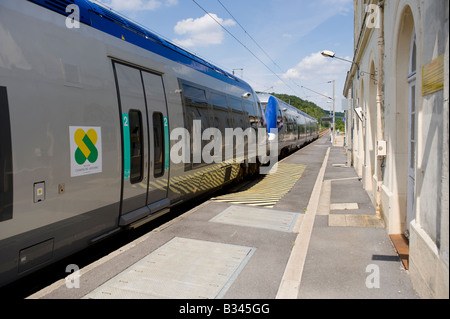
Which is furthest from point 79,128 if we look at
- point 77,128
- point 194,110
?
point 194,110

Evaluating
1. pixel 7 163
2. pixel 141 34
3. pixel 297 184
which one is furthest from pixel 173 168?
pixel 297 184

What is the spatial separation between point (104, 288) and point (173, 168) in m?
2.75

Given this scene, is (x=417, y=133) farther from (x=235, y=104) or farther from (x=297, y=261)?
(x=235, y=104)

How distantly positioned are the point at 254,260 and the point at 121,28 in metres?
3.93

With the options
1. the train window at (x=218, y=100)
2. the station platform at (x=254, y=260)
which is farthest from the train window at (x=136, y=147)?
the train window at (x=218, y=100)

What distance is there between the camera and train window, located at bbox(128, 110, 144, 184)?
5208mm

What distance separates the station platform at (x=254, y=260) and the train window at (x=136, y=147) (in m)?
1.13

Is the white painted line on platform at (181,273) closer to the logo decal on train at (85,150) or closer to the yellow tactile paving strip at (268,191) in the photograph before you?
the logo decal on train at (85,150)

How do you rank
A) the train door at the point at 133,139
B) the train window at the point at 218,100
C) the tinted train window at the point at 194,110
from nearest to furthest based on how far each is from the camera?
the train door at the point at 133,139 → the tinted train window at the point at 194,110 → the train window at the point at 218,100

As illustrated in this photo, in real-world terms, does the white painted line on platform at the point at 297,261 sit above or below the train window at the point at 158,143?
below

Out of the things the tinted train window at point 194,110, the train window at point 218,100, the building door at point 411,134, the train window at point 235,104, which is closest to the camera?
the building door at point 411,134

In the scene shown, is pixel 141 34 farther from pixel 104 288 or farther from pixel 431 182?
pixel 431 182

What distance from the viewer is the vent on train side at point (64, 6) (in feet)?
12.8

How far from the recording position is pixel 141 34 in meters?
5.92
